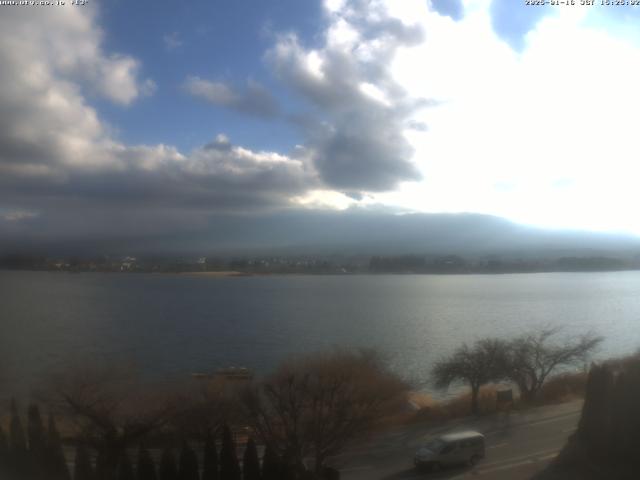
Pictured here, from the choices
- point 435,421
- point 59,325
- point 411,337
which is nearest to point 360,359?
point 435,421

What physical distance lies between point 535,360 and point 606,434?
7487 mm

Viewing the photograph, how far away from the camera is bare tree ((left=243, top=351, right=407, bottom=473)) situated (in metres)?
7.00

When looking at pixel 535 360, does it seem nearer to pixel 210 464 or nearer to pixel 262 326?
pixel 210 464

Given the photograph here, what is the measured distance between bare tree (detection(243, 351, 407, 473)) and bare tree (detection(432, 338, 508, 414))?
3.29 metres

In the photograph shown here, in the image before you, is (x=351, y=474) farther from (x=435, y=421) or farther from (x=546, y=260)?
(x=546, y=260)

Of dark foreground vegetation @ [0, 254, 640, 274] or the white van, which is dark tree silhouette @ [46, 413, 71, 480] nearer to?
the white van

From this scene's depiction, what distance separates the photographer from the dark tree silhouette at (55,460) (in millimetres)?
5309

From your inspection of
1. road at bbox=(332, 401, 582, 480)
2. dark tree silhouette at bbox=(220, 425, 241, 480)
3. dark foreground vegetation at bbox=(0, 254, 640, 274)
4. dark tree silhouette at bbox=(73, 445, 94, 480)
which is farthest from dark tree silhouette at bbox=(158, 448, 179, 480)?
dark foreground vegetation at bbox=(0, 254, 640, 274)

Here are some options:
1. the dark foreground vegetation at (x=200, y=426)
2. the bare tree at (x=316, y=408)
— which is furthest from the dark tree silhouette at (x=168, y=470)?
the bare tree at (x=316, y=408)

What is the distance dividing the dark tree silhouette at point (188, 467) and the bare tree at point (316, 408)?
3.65 feet

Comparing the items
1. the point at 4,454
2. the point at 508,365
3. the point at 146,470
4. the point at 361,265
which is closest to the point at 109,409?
the point at 4,454

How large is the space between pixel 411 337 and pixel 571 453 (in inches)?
556

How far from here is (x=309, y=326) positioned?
22672 millimetres

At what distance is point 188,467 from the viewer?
5.48m
